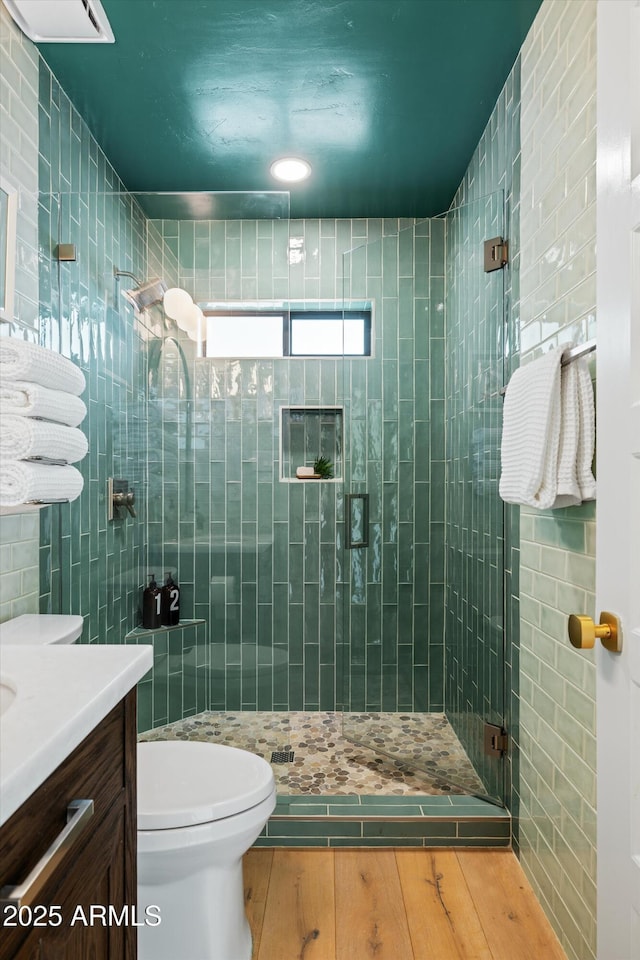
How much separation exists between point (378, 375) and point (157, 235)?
971 mm

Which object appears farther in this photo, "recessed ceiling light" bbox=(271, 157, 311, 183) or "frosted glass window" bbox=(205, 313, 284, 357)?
"recessed ceiling light" bbox=(271, 157, 311, 183)

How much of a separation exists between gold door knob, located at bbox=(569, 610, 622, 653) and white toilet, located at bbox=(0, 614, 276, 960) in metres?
0.94

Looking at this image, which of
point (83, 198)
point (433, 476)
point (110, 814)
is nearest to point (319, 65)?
point (83, 198)

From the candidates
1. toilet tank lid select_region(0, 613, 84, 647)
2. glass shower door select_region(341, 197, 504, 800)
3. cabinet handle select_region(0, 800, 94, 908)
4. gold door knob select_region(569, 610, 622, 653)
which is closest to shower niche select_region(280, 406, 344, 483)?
glass shower door select_region(341, 197, 504, 800)

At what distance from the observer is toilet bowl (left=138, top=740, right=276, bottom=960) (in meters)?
1.37

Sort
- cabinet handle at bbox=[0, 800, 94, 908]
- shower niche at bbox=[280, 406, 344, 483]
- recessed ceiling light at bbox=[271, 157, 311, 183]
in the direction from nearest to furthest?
cabinet handle at bbox=[0, 800, 94, 908] < shower niche at bbox=[280, 406, 344, 483] < recessed ceiling light at bbox=[271, 157, 311, 183]

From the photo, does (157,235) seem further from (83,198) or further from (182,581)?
(182,581)

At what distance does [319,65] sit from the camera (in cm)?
201

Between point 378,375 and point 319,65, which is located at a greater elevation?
point 319,65

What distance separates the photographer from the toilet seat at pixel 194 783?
1392 mm

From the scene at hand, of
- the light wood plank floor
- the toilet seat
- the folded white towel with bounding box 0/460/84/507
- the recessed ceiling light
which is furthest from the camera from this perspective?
the recessed ceiling light

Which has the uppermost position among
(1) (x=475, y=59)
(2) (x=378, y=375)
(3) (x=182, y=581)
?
(1) (x=475, y=59)

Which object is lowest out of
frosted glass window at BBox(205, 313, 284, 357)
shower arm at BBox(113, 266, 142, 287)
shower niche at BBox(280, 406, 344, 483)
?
shower niche at BBox(280, 406, 344, 483)

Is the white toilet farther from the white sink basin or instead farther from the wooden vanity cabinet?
the white sink basin
